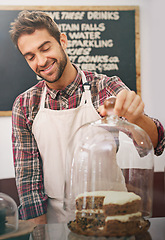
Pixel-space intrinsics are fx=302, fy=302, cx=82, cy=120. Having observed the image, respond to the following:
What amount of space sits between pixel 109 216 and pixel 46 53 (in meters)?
1.03

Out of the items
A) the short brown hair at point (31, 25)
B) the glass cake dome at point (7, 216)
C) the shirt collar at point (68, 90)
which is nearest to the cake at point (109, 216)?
the glass cake dome at point (7, 216)

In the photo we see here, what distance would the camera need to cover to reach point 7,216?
23.3 inches

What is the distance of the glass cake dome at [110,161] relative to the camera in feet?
2.15

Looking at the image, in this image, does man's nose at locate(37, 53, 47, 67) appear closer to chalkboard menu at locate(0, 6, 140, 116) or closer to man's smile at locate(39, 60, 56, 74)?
man's smile at locate(39, 60, 56, 74)

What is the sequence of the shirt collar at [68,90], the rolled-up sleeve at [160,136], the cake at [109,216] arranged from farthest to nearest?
the shirt collar at [68,90]
the rolled-up sleeve at [160,136]
the cake at [109,216]

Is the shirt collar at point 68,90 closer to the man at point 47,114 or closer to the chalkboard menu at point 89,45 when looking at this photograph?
the man at point 47,114

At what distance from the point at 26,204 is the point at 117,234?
0.81m

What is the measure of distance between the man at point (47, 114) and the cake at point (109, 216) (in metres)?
0.73

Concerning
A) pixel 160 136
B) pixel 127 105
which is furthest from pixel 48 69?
pixel 127 105

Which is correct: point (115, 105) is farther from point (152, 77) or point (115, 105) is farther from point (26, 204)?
point (152, 77)

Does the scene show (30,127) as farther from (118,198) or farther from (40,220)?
(118,198)

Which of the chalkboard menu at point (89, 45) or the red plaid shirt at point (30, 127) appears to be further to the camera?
the chalkboard menu at point (89, 45)

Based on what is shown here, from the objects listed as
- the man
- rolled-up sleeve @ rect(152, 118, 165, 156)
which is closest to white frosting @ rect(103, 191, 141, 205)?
rolled-up sleeve @ rect(152, 118, 165, 156)

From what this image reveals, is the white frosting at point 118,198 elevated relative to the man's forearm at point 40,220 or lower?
elevated
